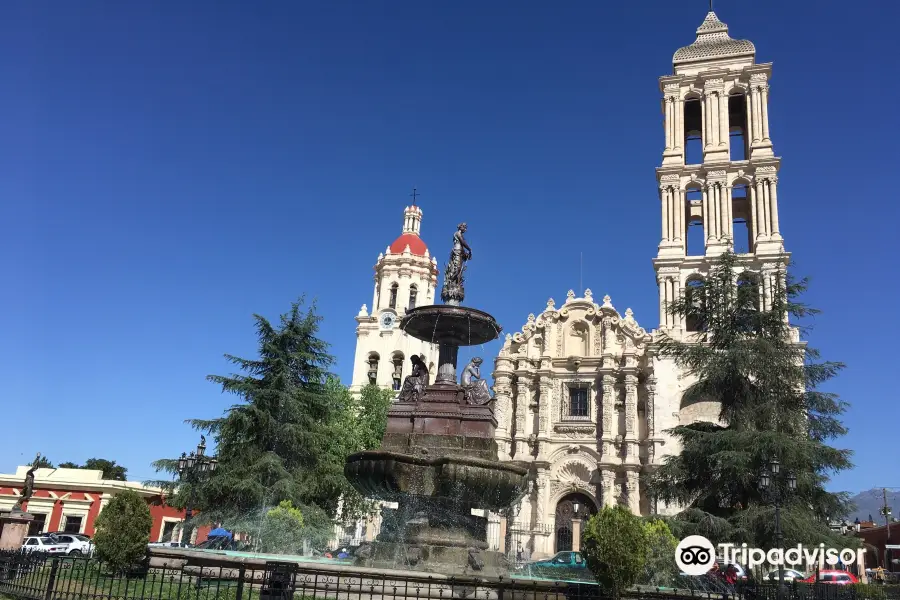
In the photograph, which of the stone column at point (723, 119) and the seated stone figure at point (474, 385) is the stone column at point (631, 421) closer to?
the stone column at point (723, 119)

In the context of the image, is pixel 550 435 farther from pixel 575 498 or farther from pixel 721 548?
pixel 721 548

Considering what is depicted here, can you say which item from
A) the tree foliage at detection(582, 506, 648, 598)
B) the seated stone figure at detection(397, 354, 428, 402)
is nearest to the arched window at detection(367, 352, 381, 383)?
the seated stone figure at detection(397, 354, 428, 402)

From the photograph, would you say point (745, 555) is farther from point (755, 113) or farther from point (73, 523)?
point (73, 523)

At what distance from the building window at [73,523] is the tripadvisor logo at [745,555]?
1156 inches

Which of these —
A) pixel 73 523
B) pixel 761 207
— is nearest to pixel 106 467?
pixel 73 523

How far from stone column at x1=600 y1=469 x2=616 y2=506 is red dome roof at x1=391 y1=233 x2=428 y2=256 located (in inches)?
865

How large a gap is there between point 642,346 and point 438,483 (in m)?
25.0

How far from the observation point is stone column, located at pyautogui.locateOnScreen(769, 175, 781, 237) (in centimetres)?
3469

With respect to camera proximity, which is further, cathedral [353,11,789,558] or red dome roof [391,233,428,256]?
red dome roof [391,233,428,256]

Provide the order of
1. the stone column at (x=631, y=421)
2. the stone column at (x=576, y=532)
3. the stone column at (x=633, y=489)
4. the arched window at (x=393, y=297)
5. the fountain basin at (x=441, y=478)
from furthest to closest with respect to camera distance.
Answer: the arched window at (x=393, y=297) → the stone column at (x=631, y=421) → the stone column at (x=633, y=489) → the stone column at (x=576, y=532) → the fountain basin at (x=441, y=478)

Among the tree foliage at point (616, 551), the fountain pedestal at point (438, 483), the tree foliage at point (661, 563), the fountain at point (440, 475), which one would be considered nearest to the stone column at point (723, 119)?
the tree foliage at point (661, 563)

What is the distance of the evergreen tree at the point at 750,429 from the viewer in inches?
632

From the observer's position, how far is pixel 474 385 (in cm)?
1273

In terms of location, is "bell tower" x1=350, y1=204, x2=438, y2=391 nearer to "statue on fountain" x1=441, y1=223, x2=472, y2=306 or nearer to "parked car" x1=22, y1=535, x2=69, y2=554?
"parked car" x1=22, y1=535, x2=69, y2=554
